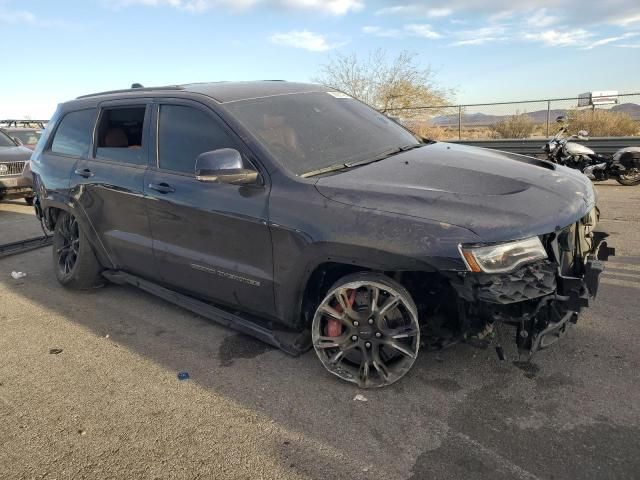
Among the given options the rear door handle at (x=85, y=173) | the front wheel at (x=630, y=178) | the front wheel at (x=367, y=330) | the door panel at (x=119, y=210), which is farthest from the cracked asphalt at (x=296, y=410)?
the front wheel at (x=630, y=178)

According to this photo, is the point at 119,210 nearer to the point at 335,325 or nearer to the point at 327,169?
the point at 327,169

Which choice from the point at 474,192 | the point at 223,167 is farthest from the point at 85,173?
the point at 474,192

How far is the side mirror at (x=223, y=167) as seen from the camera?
3121 millimetres

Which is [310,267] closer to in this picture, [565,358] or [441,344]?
[441,344]

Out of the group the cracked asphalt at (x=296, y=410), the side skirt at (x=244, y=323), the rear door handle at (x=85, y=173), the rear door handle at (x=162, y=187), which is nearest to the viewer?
the cracked asphalt at (x=296, y=410)

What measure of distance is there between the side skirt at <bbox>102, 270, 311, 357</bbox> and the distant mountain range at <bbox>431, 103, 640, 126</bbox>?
57.4 feet

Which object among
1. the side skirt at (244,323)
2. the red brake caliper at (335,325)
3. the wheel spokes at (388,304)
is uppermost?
the wheel spokes at (388,304)

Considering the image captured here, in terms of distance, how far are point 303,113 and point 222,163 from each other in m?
0.94

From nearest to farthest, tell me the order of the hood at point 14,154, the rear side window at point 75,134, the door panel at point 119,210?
the door panel at point 119,210
the rear side window at point 75,134
the hood at point 14,154

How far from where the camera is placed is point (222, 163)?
312cm

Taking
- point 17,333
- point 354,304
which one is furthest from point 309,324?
point 17,333

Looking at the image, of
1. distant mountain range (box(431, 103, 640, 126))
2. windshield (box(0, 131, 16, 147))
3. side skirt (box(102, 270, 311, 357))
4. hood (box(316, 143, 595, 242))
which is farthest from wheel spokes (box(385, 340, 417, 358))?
distant mountain range (box(431, 103, 640, 126))

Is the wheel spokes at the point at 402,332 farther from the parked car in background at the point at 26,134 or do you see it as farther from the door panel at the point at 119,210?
the parked car in background at the point at 26,134

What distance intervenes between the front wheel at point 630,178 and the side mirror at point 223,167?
345 inches
